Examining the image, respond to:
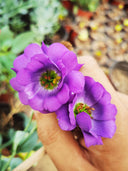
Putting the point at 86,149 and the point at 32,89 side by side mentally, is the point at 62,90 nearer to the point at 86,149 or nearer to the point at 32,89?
the point at 32,89

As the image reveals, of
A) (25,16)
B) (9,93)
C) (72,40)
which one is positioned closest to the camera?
(9,93)

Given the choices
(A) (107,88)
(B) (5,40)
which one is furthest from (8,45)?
(A) (107,88)

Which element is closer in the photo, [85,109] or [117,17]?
[85,109]

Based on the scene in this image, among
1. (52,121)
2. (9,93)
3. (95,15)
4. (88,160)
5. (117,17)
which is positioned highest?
(52,121)

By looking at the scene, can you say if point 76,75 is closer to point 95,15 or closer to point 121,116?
point 121,116

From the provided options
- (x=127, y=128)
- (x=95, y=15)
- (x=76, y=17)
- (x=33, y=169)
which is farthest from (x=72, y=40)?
(x=127, y=128)

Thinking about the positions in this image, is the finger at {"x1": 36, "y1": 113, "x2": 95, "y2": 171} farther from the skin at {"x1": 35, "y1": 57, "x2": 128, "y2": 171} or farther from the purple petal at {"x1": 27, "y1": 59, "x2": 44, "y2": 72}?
the purple petal at {"x1": 27, "y1": 59, "x2": 44, "y2": 72}

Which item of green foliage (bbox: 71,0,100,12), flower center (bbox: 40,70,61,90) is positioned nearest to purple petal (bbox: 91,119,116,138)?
flower center (bbox: 40,70,61,90)
